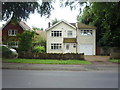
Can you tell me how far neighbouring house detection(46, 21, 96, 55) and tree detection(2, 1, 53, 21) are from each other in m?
21.1

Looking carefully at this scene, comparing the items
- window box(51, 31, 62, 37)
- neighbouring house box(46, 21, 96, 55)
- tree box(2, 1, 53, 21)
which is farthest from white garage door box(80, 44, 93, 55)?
tree box(2, 1, 53, 21)

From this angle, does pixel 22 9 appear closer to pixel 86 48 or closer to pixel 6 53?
pixel 6 53

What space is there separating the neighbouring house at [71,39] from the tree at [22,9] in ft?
69.4

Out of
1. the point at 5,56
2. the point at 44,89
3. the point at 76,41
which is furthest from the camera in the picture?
Result: the point at 76,41

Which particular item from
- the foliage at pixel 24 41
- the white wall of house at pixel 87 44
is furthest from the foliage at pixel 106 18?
the foliage at pixel 24 41

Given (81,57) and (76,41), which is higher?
(76,41)

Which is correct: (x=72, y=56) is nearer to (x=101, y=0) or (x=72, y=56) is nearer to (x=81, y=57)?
(x=81, y=57)

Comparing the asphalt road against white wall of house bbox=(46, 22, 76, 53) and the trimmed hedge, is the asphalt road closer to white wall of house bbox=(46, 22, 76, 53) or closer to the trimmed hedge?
the trimmed hedge

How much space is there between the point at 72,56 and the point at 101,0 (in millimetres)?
11783

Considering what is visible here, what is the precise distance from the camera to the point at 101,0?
10203 mm

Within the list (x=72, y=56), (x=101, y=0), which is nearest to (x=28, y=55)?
(x=72, y=56)

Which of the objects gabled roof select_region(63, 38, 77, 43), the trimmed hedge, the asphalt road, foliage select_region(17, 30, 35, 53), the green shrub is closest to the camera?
the asphalt road

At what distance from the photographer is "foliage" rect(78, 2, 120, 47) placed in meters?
10.8

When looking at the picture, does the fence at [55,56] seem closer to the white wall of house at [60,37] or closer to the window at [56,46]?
the white wall of house at [60,37]
